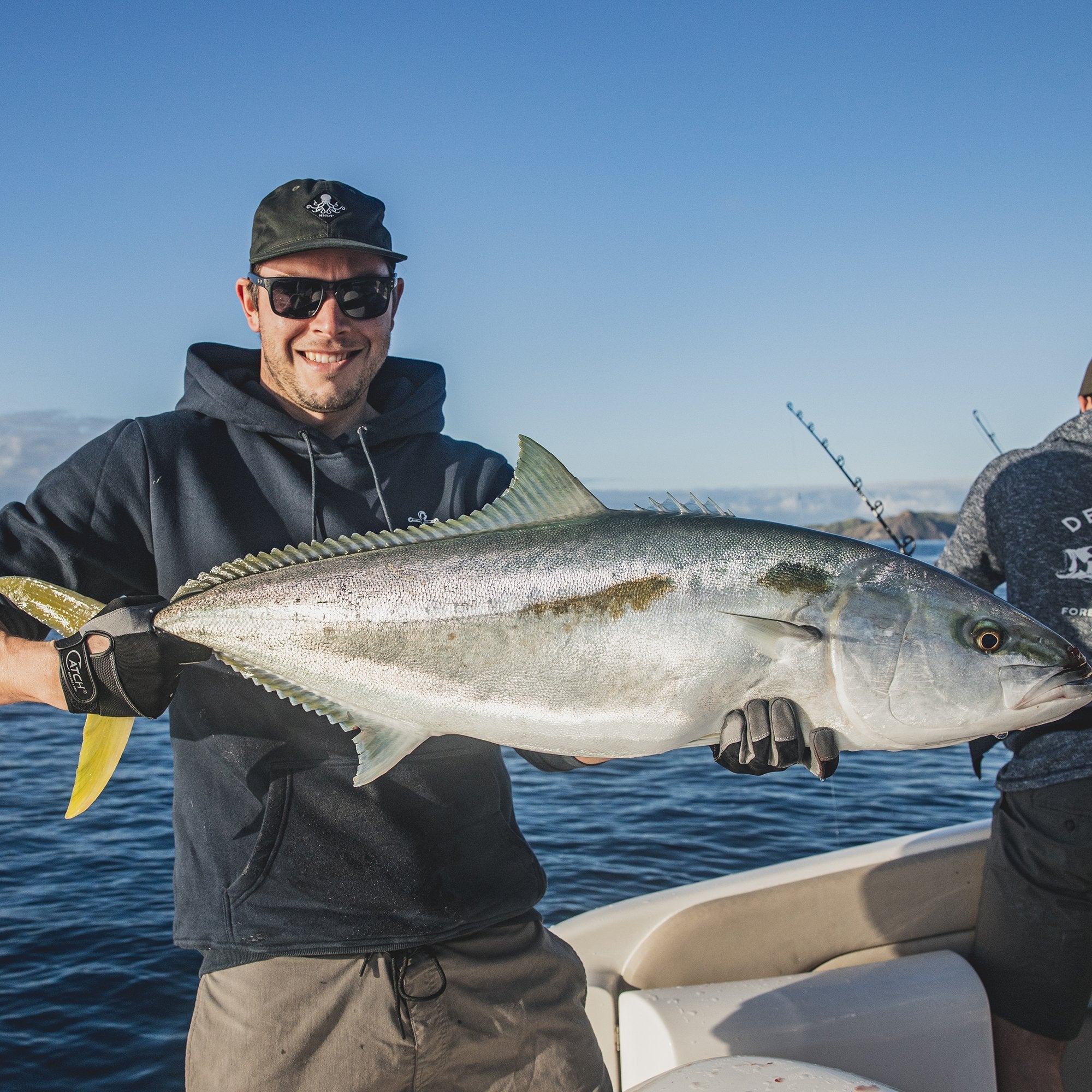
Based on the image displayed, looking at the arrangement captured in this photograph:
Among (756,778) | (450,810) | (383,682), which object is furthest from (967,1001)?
(756,778)

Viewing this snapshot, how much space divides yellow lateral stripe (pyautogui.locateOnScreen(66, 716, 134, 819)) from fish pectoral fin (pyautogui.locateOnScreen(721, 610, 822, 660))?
1.82 meters

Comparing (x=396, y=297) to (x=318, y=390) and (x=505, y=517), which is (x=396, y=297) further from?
(x=505, y=517)

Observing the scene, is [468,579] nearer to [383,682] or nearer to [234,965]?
[383,682]

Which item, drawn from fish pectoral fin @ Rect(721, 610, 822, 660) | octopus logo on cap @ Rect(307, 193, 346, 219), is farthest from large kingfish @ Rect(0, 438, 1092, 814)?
octopus logo on cap @ Rect(307, 193, 346, 219)

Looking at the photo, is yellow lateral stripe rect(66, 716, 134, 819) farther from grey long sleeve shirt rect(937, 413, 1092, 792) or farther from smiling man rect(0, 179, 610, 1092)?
grey long sleeve shirt rect(937, 413, 1092, 792)

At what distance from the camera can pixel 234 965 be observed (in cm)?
277

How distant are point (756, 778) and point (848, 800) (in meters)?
1.86

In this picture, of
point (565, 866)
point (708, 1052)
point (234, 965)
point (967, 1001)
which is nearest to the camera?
point (234, 965)

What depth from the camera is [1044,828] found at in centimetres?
370

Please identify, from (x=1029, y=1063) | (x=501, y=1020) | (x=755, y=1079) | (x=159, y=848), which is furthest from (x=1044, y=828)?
(x=159, y=848)

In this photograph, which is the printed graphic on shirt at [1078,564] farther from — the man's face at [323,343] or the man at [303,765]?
the man's face at [323,343]

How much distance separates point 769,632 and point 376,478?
1.41 m

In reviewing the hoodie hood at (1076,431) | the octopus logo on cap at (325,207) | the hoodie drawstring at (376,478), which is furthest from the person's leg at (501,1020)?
the hoodie hood at (1076,431)

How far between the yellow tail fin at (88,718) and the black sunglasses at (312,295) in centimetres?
114
